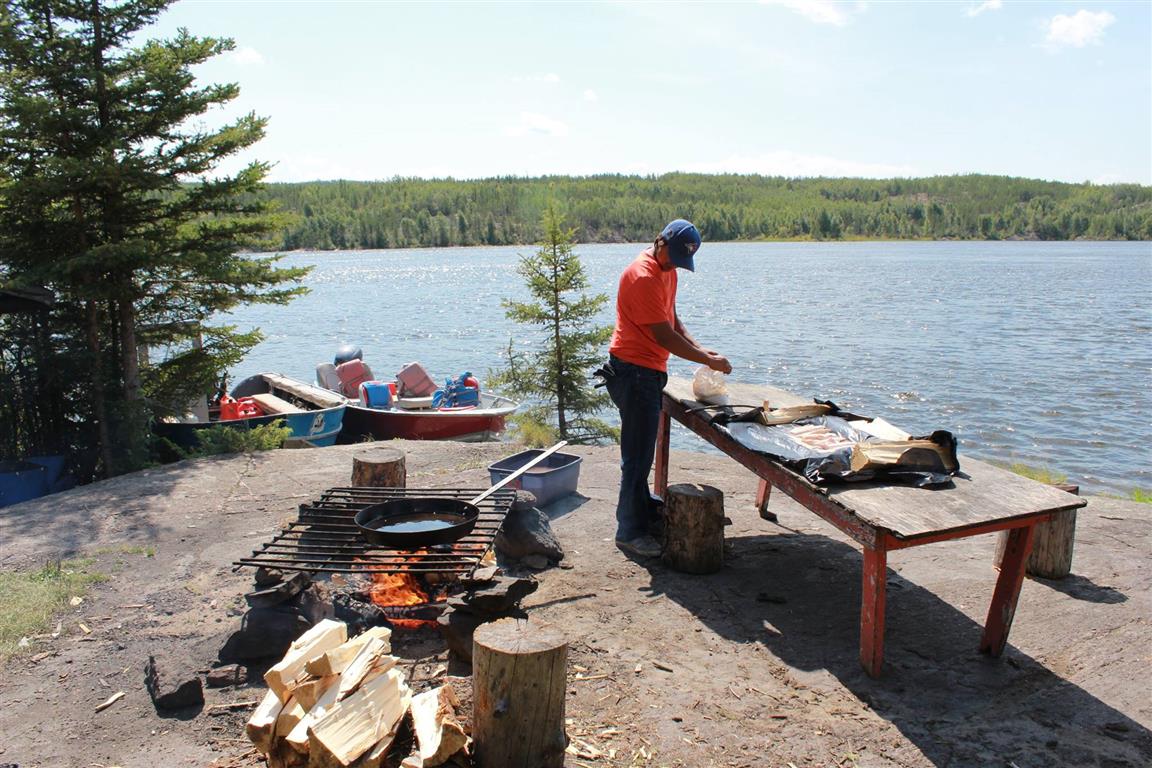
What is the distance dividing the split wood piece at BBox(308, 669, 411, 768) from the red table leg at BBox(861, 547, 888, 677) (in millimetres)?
2293

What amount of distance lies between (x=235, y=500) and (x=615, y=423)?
11587mm

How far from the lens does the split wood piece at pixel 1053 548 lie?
18.0 ft

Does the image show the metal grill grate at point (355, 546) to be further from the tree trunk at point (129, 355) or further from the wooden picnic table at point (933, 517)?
the tree trunk at point (129, 355)

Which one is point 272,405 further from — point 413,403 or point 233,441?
point 233,441

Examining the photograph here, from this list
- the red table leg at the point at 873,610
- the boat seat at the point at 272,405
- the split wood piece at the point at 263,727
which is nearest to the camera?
the split wood piece at the point at 263,727

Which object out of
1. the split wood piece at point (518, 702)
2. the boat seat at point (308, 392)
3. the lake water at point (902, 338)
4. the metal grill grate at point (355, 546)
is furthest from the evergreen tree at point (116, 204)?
the lake water at point (902, 338)

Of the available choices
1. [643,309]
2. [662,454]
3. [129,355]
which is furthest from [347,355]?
[643,309]

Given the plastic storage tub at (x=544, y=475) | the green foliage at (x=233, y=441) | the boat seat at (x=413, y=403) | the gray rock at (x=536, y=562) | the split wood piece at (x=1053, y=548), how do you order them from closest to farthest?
the split wood piece at (x=1053, y=548), the gray rock at (x=536, y=562), the plastic storage tub at (x=544, y=475), the green foliage at (x=233, y=441), the boat seat at (x=413, y=403)

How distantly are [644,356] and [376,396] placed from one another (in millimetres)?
9677

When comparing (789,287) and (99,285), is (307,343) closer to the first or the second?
(99,285)

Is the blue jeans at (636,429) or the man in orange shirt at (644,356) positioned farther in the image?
the blue jeans at (636,429)

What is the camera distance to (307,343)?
32.6m

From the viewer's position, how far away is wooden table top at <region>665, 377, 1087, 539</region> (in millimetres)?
4125

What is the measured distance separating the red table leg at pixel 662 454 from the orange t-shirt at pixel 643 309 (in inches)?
44.1
